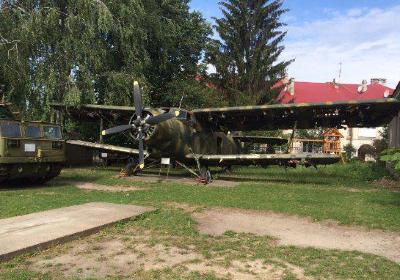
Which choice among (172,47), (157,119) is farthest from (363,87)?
(157,119)

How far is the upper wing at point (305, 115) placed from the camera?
14.5 m

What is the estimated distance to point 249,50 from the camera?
110 ft

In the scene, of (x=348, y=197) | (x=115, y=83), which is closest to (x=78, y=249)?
(x=348, y=197)

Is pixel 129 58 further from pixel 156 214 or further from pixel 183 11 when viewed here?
pixel 156 214

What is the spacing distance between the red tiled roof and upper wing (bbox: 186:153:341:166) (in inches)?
1477

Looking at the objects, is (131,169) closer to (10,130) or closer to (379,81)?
(10,130)

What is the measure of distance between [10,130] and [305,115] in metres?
12.0

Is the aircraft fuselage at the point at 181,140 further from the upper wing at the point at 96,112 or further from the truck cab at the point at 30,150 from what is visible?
the truck cab at the point at 30,150

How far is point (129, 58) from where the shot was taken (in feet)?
65.8

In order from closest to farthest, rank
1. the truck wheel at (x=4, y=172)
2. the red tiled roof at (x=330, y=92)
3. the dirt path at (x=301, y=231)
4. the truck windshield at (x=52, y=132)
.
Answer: the dirt path at (x=301, y=231) < the truck wheel at (x=4, y=172) < the truck windshield at (x=52, y=132) < the red tiled roof at (x=330, y=92)

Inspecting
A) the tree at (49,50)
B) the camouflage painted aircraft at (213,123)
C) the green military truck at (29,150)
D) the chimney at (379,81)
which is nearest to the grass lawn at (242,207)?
the green military truck at (29,150)

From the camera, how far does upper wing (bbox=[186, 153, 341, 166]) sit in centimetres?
1382

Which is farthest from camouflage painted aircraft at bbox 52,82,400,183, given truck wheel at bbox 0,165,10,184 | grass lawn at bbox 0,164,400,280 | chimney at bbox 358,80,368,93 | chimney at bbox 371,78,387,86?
Answer: chimney at bbox 371,78,387,86

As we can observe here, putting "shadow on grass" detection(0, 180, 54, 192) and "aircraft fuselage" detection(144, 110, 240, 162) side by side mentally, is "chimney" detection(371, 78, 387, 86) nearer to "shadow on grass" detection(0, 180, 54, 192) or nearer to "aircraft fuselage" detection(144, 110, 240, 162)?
"aircraft fuselage" detection(144, 110, 240, 162)
